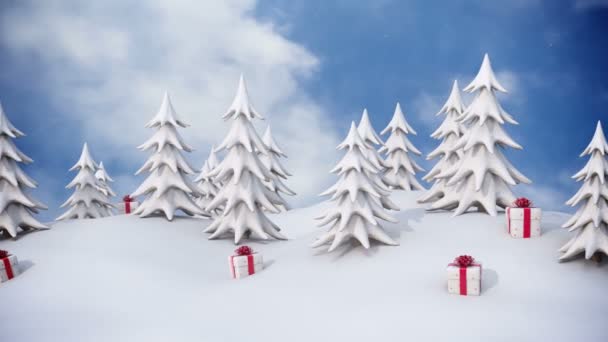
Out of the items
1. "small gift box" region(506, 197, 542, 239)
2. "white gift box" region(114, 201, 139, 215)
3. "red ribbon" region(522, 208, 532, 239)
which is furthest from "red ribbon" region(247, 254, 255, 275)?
"white gift box" region(114, 201, 139, 215)

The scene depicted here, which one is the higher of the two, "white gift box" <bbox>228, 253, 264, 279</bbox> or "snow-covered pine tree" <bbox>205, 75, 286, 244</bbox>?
"snow-covered pine tree" <bbox>205, 75, 286, 244</bbox>

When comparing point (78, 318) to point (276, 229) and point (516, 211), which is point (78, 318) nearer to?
point (276, 229)

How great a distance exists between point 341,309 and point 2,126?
12.5 metres

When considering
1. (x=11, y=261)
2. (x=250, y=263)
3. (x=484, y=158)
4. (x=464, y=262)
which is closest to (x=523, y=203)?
(x=484, y=158)

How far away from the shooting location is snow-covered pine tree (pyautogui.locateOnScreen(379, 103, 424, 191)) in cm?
2272

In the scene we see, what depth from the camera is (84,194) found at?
69.4ft

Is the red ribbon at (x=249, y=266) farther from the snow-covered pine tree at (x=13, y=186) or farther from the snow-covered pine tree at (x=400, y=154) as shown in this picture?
the snow-covered pine tree at (x=400, y=154)

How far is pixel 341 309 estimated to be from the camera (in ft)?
33.2

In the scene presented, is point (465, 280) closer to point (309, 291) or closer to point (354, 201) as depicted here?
point (309, 291)

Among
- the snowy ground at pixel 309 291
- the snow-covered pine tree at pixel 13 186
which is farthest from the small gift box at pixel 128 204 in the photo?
the snowy ground at pixel 309 291

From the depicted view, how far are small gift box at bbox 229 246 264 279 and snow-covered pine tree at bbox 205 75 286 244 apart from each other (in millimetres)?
3019

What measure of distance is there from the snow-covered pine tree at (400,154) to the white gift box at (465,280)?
12.6 m

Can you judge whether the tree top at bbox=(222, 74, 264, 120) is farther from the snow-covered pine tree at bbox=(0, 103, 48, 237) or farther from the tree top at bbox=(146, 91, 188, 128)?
the snow-covered pine tree at bbox=(0, 103, 48, 237)

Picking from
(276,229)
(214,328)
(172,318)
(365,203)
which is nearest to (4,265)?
(172,318)
